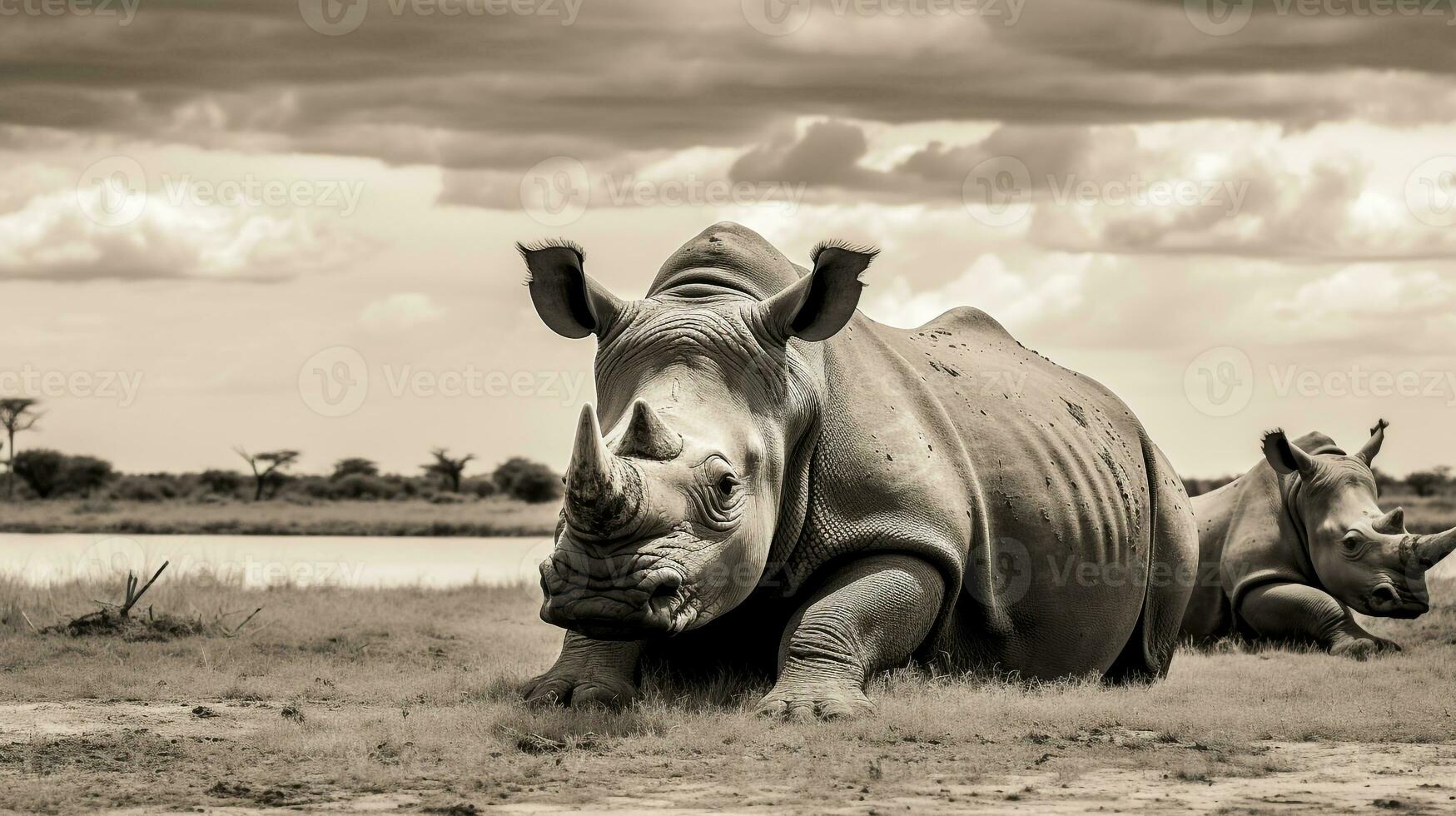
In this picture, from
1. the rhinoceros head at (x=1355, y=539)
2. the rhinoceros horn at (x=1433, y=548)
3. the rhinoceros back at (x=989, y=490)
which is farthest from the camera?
the rhinoceros head at (x=1355, y=539)

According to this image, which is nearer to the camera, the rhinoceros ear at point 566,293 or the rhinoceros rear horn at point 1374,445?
the rhinoceros ear at point 566,293

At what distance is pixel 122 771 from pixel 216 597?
22.8 ft

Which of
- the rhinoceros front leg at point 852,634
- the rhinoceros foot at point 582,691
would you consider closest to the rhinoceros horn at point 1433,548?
the rhinoceros front leg at point 852,634

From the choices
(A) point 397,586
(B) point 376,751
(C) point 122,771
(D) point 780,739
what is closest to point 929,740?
(D) point 780,739

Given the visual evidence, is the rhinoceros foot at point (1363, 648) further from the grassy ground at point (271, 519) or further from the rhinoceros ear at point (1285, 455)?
the grassy ground at point (271, 519)

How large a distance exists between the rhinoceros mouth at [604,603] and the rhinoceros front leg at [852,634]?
1.00 m

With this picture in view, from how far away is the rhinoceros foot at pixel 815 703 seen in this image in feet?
24.3

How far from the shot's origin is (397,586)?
17.0 metres

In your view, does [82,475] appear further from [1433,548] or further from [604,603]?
[604,603]

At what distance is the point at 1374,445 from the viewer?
14.7m

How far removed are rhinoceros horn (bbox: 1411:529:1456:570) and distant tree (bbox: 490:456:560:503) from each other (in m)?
40.5

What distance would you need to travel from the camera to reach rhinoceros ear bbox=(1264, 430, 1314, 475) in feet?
44.8

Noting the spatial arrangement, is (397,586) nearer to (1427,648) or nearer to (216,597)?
(216,597)
